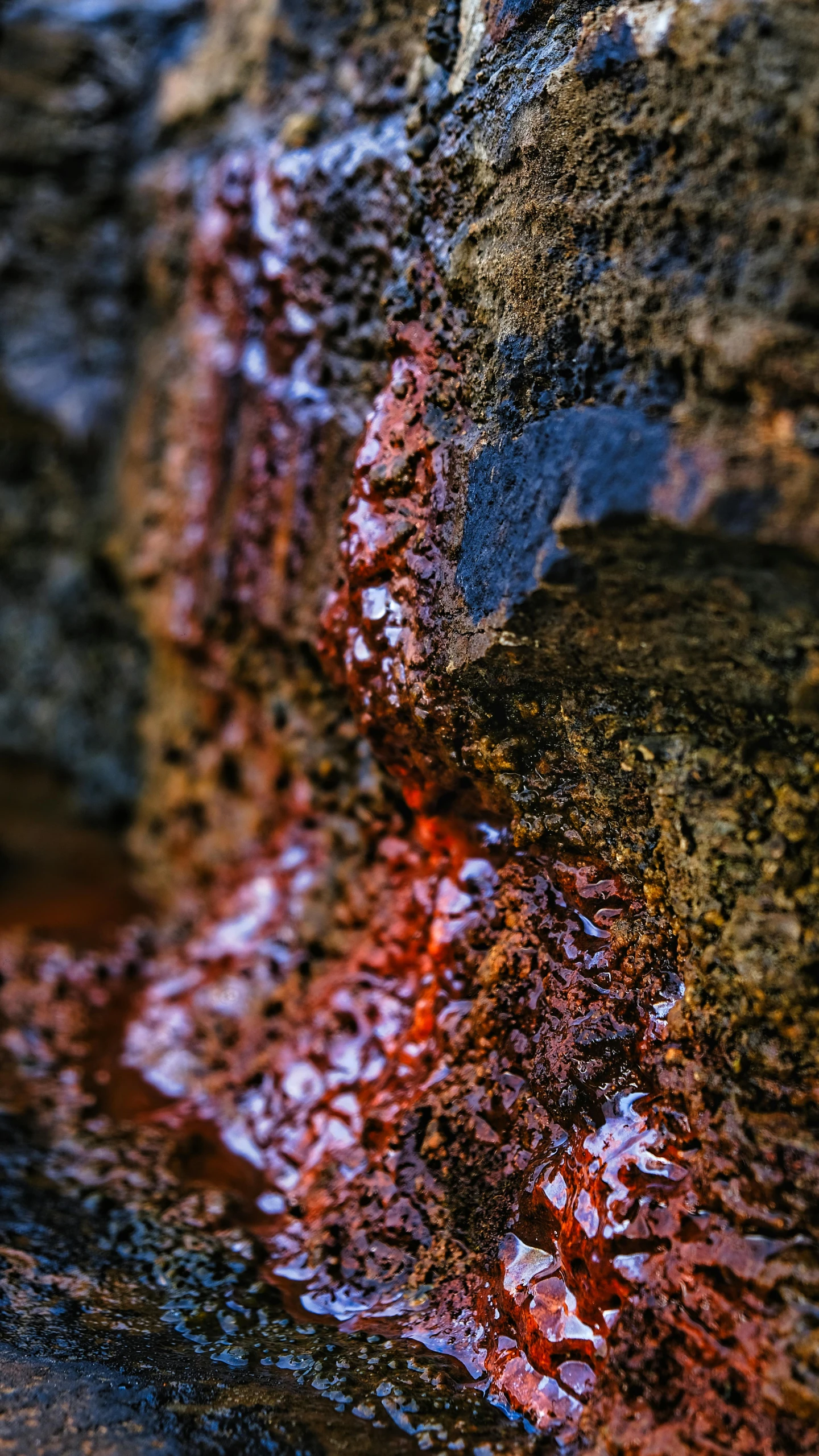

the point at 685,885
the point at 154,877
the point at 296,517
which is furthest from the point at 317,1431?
the point at 154,877

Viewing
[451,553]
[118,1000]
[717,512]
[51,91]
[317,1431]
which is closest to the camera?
[717,512]

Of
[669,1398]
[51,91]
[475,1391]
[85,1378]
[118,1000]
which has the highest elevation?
[51,91]

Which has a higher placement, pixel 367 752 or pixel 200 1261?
pixel 367 752

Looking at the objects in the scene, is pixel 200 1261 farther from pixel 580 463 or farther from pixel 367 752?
pixel 580 463

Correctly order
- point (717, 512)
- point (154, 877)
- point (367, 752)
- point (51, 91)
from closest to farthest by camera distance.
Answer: point (717, 512), point (367, 752), point (154, 877), point (51, 91)

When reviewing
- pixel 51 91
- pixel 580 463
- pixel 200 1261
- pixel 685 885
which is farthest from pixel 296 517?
pixel 51 91

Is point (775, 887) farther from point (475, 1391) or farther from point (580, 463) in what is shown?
point (475, 1391)

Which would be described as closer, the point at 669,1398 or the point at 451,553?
the point at 669,1398
